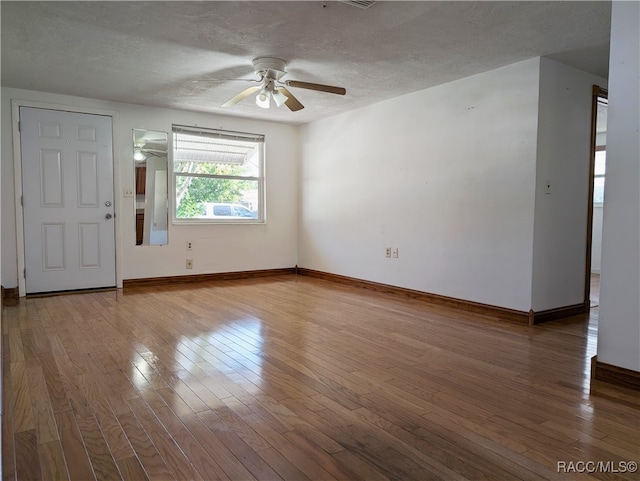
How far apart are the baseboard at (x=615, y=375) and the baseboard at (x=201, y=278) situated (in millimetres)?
4530

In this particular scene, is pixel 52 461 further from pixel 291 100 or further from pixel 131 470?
pixel 291 100

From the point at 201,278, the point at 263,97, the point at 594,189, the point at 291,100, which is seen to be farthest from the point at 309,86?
the point at 594,189

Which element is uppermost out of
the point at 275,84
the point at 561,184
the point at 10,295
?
the point at 275,84

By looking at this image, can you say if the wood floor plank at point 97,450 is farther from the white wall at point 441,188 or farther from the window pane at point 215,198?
the window pane at point 215,198

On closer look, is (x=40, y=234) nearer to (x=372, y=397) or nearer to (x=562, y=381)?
(x=372, y=397)

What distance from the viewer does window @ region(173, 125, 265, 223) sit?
5594 millimetres

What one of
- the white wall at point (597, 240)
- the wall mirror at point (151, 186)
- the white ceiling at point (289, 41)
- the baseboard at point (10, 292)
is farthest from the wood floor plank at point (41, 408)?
the white wall at point (597, 240)

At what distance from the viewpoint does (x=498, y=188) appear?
12.5 ft

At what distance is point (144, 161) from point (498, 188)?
13.5 feet

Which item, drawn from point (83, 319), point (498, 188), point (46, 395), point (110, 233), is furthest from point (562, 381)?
point (110, 233)

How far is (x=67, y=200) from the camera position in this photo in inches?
188

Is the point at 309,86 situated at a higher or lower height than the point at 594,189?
higher

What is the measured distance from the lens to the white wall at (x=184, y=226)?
449cm

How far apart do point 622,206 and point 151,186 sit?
489cm
